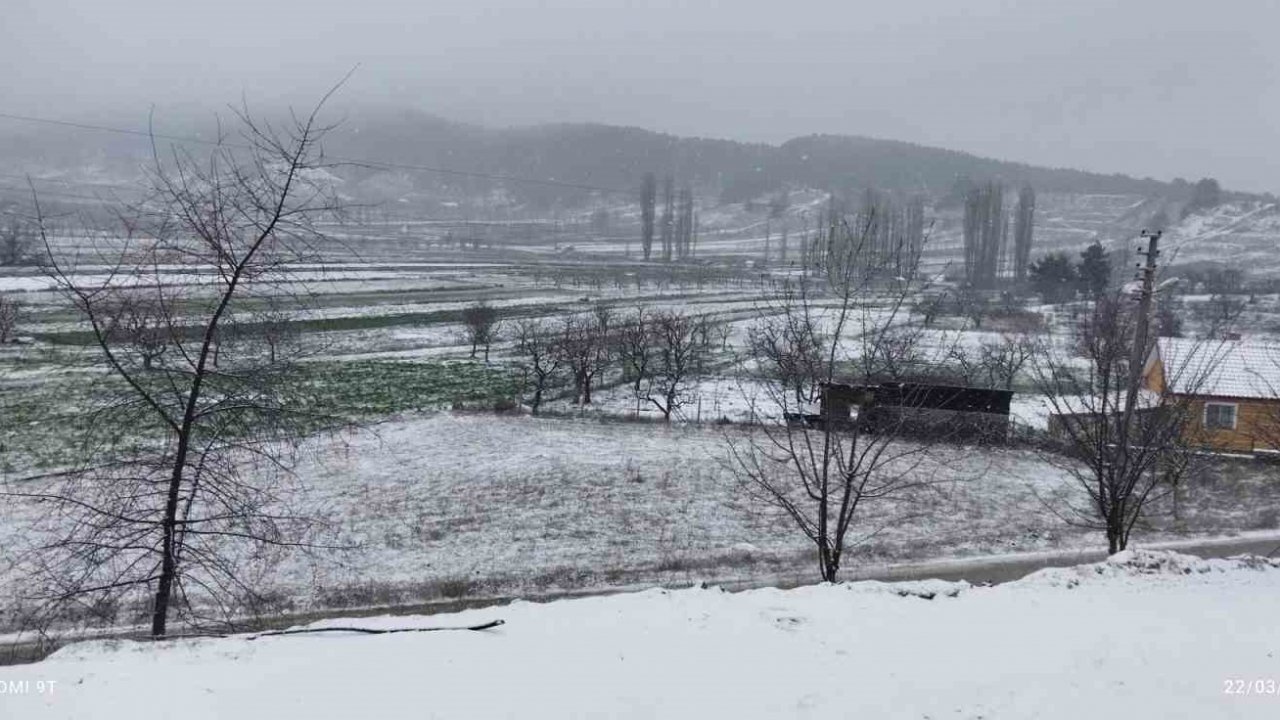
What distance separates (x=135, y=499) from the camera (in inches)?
211

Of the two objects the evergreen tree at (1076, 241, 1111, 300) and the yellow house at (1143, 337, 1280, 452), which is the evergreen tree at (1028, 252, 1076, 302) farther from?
the yellow house at (1143, 337, 1280, 452)

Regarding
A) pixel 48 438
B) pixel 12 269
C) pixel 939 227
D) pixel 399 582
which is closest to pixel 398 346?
pixel 48 438

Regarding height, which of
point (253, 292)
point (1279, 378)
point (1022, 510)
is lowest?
point (1022, 510)

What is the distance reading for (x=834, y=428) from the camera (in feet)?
28.9

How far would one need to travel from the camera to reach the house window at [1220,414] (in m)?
18.9

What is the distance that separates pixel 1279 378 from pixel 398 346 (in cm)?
2601

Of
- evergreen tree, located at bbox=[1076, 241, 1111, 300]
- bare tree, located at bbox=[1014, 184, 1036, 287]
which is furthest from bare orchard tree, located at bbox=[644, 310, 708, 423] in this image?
bare tree, located at bbox=[1014, 184, 1036, 287]

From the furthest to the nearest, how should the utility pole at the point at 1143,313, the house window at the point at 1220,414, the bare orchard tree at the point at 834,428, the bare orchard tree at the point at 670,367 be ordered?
the bare orchard tree at the point at 670,367 < the house window at the point at 1220,414 < the utility pole at the point at 1143,313 < the bare orchard tree at the point at 834,428

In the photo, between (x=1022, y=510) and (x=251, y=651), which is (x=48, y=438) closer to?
(x=251, y=651)

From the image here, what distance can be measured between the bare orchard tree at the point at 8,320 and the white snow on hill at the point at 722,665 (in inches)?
1137

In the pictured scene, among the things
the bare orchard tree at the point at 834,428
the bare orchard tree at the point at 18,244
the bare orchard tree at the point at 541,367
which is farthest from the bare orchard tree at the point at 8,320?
the bare orchard tree at the point at 834,428

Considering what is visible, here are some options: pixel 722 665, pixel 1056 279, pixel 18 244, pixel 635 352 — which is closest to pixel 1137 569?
pixel 722 665

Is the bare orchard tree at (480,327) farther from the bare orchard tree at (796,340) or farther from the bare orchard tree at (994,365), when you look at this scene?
the bare orchard tree at (994,365)

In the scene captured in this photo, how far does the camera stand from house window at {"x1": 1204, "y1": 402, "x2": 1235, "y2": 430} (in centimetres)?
1888
